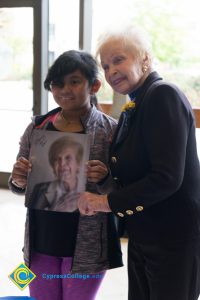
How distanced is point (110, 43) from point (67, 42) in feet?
10.5

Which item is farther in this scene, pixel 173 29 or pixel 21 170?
pixel 173 29

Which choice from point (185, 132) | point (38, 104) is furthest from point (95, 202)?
point (38, 104)

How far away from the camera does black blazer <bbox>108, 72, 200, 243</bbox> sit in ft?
3.10

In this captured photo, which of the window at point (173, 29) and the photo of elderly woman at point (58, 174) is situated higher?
the window at point (173, 29)

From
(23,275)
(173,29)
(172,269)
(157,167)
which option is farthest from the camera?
(173,29)

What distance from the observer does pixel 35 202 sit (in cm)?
119

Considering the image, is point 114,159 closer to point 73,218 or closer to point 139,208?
point 139,208

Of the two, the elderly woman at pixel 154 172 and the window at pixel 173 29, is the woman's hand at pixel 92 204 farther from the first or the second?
the window at pixel 173 29

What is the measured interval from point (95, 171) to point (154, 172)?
0.82ft

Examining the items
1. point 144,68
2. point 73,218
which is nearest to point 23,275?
point 73,218

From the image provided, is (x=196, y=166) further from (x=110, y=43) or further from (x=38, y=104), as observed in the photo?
(x=38, y=104)

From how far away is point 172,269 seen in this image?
1.06 metres

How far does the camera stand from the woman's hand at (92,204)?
1.05 meters

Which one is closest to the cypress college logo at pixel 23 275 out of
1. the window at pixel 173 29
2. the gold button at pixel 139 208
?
the gold button at pixel 139 208
